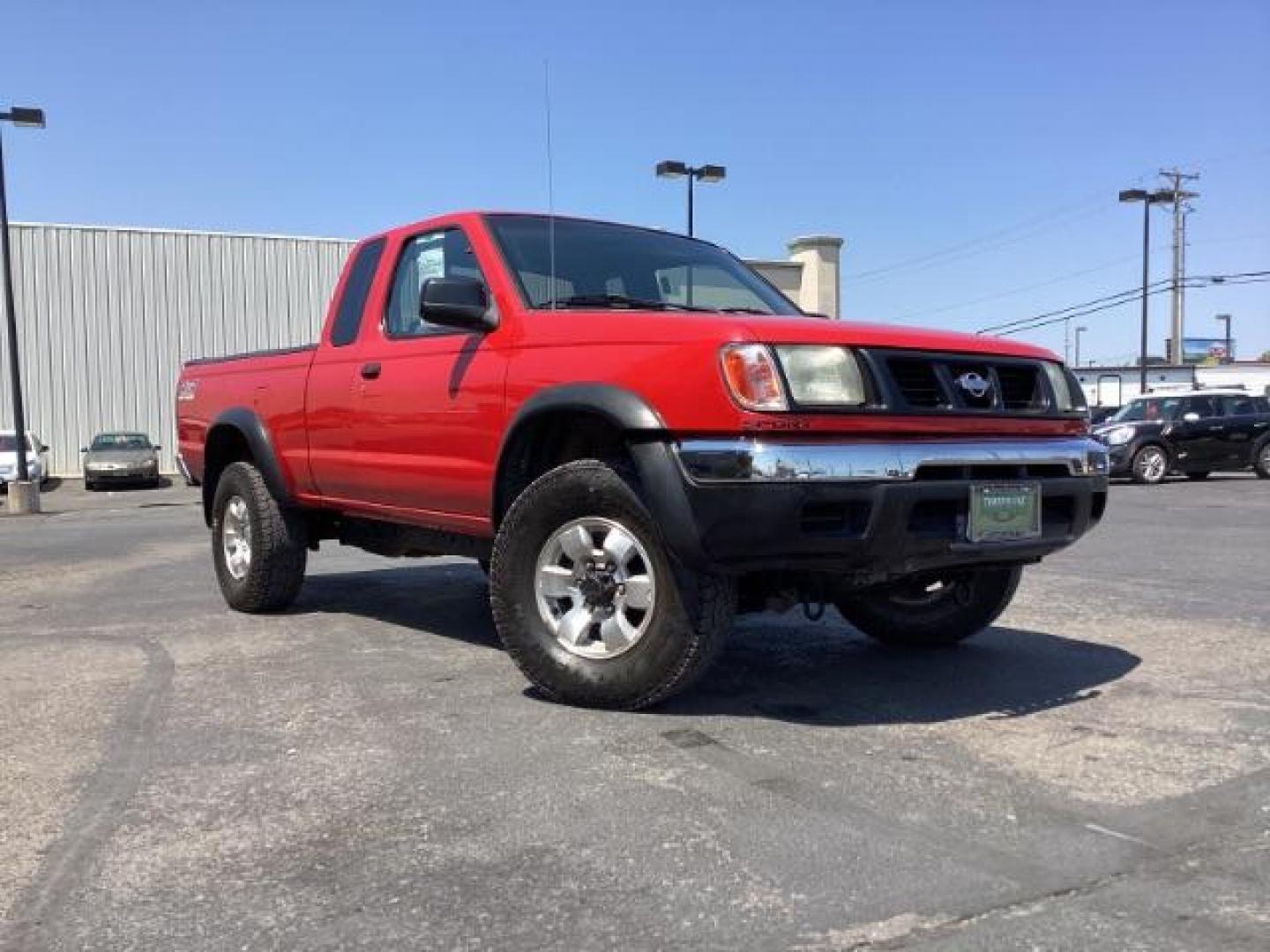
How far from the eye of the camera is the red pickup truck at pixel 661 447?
372 cm

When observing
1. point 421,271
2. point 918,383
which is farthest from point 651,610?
point 421,271

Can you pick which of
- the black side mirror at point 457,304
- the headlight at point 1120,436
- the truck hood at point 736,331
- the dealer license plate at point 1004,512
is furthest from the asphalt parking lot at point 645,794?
the headlight at point 1120,436

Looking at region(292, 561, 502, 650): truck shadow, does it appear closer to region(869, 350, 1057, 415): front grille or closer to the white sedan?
region(869, 350, 1057, 415): front grille

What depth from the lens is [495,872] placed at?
2.85 meters

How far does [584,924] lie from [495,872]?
0.37 metres

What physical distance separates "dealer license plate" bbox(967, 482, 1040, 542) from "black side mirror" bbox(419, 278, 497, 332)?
2.05 metres

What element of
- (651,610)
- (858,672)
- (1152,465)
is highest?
(651,610)

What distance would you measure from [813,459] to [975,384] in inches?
36.1

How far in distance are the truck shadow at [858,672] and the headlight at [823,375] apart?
124 cm

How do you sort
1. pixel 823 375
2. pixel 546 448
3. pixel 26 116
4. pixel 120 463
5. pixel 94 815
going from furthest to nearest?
pixel 120 463 → pixel 26 116 → pixel 546 448 → pixel 823 375 → pixel 94 815

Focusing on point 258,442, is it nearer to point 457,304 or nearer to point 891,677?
point 457,304

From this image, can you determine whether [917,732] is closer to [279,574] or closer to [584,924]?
[584,924]

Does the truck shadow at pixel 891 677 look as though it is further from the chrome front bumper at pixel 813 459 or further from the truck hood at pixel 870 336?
the truck hood at pixel 870 336

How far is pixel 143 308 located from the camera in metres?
32.7
